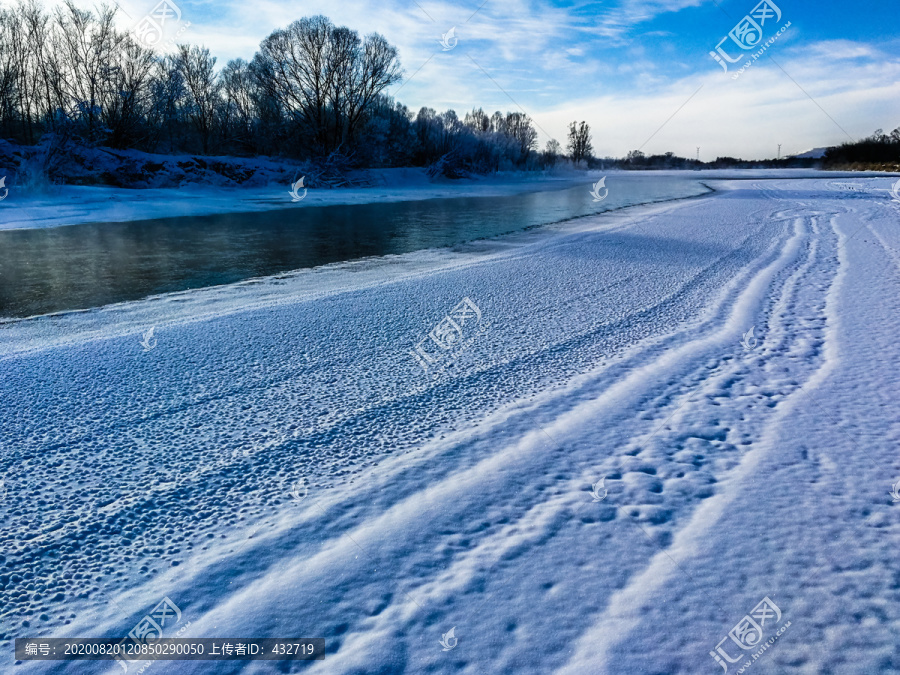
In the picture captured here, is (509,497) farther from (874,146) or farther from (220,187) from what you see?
(874,146)

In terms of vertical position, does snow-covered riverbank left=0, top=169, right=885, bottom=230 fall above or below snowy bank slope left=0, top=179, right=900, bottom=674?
above

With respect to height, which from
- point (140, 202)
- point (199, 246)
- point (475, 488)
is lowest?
point (475, 488)

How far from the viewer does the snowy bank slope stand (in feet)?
6.62

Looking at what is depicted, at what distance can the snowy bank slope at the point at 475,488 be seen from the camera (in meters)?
2.02

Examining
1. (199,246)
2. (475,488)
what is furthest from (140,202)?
(475,488)

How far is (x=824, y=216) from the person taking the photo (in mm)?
14633

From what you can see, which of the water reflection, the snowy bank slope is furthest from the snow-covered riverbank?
the snowy bank slope

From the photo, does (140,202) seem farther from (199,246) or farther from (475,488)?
(475,488)

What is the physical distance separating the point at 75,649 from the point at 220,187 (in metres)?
34.1

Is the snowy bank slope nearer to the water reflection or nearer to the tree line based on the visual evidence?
the water reflection

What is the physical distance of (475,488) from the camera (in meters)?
2.83

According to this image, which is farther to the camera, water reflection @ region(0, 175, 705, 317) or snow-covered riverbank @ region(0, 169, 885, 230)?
snow-covered riverbank @ region(0, 169, 885, 230)

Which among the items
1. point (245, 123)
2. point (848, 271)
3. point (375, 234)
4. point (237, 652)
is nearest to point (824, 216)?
point (848, 271)

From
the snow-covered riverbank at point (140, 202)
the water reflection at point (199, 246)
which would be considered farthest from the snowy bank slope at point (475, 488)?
the snow-covered riverbank at point (140, 202)
